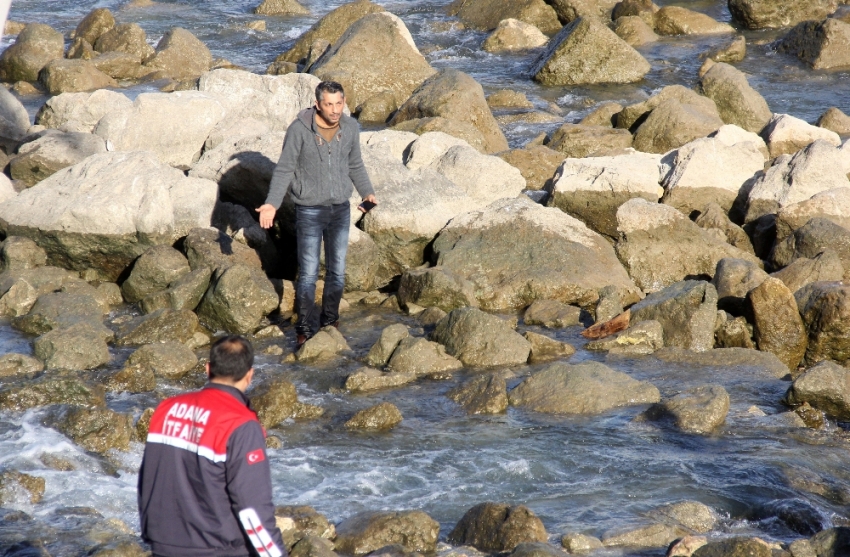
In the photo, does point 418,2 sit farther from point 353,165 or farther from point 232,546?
point 232,546

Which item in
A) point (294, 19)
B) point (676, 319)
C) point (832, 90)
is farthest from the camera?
point (294, 19)

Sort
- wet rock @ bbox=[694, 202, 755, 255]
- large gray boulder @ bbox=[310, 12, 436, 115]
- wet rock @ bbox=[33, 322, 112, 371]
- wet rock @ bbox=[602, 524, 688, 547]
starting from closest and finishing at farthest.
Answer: wet rock @ bbox=[602, 524, 688, 547]
wet rock @ bbox=[33, 322, 112, 371]
wet rock @ bbox=[694, 202, 755, 255]
large gray boulder @ bbox=[310, 12, 436, 115]

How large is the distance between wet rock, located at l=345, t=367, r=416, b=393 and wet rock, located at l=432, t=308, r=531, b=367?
641 mm

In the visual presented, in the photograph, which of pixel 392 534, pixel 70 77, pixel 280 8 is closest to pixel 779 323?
pixel 392 534

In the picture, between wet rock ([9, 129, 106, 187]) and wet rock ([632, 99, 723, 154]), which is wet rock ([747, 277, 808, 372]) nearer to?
wet rock ([632, 99, 723, 154])

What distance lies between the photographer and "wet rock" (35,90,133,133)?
43.0 ft

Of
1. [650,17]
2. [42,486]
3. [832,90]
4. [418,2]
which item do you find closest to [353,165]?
[42,486]

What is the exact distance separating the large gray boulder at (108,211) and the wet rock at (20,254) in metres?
0.08

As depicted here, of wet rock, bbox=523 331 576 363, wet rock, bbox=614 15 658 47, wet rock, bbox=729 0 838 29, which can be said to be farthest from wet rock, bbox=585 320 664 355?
wet rock, bbox=729 0 838 29

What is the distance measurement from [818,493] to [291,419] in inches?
149

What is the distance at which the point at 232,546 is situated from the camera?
3682 mm

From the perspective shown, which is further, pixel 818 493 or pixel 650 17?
pixel 650 17

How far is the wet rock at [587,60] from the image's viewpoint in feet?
63.1

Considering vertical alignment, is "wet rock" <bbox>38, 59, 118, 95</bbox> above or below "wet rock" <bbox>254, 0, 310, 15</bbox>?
below
